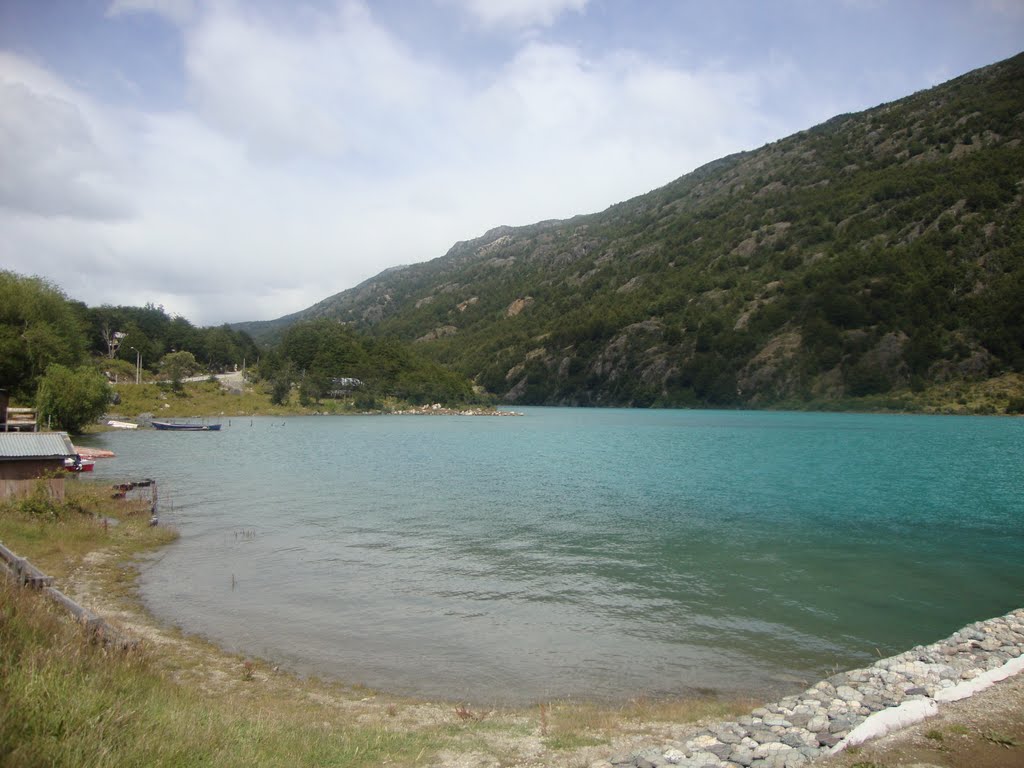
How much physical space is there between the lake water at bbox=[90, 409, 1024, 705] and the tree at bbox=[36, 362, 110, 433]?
18028 mm

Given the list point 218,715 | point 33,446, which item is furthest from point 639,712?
point 33,446

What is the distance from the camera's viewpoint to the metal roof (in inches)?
1048

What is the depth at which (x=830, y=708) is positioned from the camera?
1108cm

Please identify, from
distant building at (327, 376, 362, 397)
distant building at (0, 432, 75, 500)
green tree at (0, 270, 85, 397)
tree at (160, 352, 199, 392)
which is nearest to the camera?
distant building at (0, 432, 75, 500)

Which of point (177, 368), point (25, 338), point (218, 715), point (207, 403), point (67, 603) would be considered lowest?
point (218, 715)

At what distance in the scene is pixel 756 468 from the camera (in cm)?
5400

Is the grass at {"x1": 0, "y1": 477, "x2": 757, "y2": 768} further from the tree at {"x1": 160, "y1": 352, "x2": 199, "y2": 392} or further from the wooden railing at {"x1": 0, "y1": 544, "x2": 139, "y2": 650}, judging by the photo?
the tree at {"x1": 160, "y1": 352, "x2": 199, "y2": 392}

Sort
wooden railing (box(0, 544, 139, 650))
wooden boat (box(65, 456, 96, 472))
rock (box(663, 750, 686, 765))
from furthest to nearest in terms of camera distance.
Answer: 1. wooden boat (box(65, 456, 96, 472))
2. wooden railing (box(0, 544, 139, 650))
3. rock (box(663, 750, 686, 765))

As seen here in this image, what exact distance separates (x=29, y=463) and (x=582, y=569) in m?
23.5

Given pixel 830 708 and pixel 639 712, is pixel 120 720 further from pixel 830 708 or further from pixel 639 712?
pixel 830 708

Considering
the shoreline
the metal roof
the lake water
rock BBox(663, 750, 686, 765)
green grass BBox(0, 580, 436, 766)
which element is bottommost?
the lake water

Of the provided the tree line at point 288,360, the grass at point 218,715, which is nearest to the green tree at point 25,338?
the tree line at point 288,360

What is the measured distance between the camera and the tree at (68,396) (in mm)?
64500


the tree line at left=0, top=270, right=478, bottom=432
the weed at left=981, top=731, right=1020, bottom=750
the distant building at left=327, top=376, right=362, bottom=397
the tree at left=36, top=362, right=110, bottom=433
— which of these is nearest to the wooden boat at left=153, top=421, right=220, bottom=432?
the tree line at left=0, top=270, right=478, bottom=432
